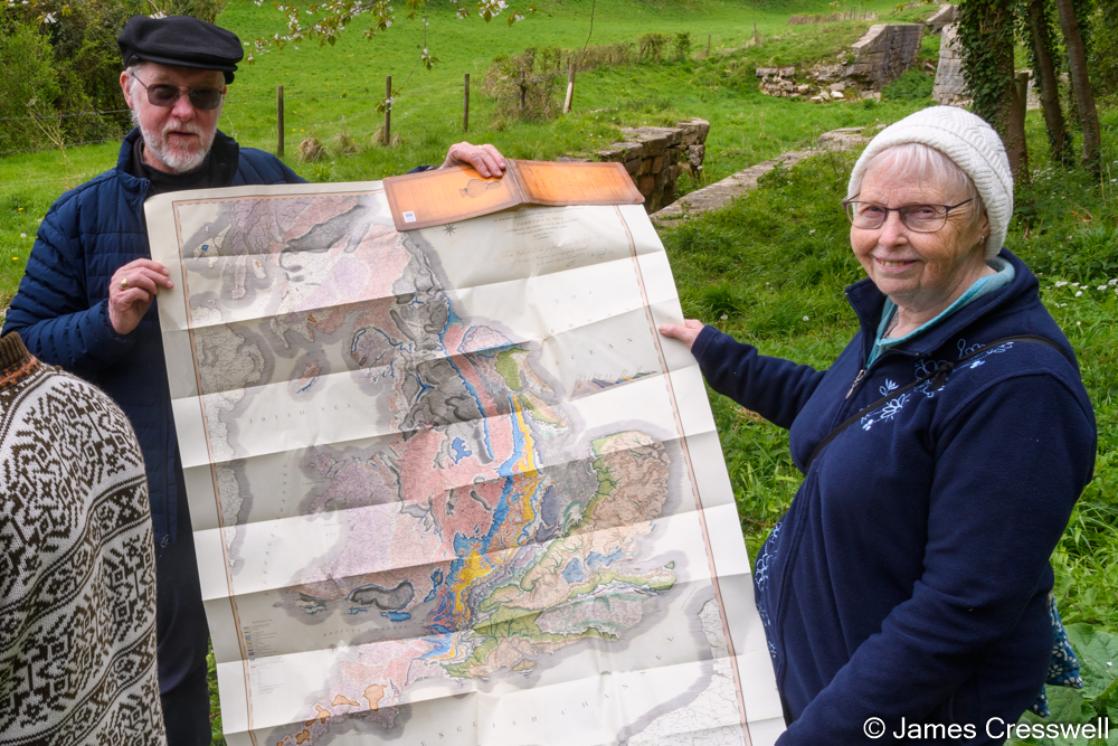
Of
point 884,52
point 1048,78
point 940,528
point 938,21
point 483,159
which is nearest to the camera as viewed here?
point 940,528

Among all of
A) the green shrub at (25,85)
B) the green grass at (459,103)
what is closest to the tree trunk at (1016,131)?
the green grass at (459,103)

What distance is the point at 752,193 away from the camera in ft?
32.9

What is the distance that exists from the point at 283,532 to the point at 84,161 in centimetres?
1467

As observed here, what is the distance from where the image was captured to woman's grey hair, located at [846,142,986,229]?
164 cm

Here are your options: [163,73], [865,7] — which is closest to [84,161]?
[163,73]

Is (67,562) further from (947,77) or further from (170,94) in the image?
(947,77)

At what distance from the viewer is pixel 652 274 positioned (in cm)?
226

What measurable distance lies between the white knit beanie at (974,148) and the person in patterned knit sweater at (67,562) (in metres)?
1.35

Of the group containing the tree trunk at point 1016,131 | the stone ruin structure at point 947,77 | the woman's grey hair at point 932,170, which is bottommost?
the woman's grey hair at point 932,170

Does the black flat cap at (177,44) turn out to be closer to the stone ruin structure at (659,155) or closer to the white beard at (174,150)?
the white beard at (174,150)

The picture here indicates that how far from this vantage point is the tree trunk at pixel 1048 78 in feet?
29.1

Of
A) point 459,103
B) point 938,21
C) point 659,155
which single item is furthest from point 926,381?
point 938,21

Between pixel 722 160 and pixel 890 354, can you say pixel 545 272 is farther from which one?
pixel 722 160

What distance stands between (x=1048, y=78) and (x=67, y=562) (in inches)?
385
